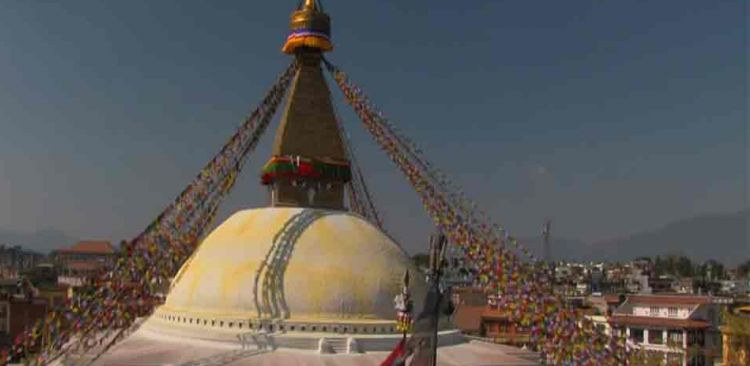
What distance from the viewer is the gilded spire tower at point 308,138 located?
721 inches

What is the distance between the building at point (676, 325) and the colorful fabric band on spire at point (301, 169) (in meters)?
17.5

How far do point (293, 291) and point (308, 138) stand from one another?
4.84 m

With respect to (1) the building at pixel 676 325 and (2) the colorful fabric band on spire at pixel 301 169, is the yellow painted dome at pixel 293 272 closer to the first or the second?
(2) the colorful fabric band on spire at pixel 301 169

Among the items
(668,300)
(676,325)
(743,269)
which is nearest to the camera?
(676,325)

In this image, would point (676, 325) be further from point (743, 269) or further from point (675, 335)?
point (743, 269)

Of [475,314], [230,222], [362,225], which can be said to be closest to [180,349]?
[230,222]

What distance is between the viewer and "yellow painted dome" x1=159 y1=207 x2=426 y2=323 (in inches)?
603

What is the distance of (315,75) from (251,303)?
22.8ft

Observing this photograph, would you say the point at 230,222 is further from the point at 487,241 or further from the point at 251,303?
the point at 487,241

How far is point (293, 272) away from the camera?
15578 millimetres

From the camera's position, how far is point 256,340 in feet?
48.4

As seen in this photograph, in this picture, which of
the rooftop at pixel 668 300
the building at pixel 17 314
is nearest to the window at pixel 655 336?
the rooftop at pixel 668 300

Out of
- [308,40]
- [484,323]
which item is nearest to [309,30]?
[308,40]

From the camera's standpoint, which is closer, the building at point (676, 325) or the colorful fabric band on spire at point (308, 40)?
the colorful fabric band on spire at point (308, 40)
